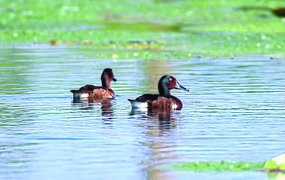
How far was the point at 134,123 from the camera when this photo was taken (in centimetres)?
1820

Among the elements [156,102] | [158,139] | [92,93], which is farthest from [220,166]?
[92,93]

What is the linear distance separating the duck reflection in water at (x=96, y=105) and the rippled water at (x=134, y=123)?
2cm

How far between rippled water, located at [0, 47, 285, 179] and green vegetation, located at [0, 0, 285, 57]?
5879mm

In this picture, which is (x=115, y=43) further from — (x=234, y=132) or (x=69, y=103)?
(x=234, y=132)

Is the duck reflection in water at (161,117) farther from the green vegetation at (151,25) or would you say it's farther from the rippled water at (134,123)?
the green vegetation at (151,25)

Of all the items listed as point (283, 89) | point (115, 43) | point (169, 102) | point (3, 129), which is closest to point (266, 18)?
point (115, 43)

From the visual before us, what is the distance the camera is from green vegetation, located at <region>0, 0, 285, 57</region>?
35719mm

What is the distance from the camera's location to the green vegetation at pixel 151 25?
35719mm

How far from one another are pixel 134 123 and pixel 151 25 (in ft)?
91.9

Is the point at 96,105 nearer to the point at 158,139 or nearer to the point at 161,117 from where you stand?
the point at 161,117

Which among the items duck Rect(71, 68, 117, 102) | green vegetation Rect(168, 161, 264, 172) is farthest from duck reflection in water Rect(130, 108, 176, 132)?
green vegetation Rect(168, 161, 264, 172)

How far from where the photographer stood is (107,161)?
14.4 m

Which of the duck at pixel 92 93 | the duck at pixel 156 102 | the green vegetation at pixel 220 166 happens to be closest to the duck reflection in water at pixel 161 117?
the duck at pixel 156 102

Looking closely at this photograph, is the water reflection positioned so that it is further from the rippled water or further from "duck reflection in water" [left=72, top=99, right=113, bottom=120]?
"duck reflection in water" [left=72, top=99, right=113, bottom=120]
